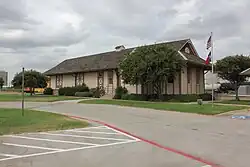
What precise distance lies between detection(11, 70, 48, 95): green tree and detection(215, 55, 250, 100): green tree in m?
26.5

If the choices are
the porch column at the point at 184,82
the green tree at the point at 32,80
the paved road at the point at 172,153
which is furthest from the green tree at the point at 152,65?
the paved road at the point at 172,153

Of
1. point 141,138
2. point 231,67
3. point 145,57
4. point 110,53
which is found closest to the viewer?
point 141,138

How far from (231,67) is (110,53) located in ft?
58.4

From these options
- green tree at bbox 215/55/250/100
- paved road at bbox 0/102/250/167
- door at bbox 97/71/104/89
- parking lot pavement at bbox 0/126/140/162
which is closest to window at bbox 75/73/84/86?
door at bbox 97/71/104/89

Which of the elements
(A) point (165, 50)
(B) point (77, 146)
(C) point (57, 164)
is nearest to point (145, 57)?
(A) point (165, 50)

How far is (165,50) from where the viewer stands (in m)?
32.1

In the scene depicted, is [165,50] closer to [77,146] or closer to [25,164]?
[77,146]

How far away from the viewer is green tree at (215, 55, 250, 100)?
1401 inches

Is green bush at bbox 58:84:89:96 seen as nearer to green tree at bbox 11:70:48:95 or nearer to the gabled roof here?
the gabled roof

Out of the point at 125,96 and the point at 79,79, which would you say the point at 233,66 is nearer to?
the point at 125,96

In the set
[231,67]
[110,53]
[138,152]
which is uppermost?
[110,53]

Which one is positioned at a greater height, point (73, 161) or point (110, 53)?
point (110, 53)

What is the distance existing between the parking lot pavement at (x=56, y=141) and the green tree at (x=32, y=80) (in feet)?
117

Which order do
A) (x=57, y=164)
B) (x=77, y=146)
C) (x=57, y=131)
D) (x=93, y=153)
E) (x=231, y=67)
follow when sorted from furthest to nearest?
(x=231, y=67), (x=57, y=131), (x=77, y=146), (x=93, y=153), (x=57, y=164)
